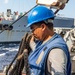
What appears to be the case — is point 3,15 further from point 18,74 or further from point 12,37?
point 18,74

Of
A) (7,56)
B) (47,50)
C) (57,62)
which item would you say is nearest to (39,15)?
(47,50)

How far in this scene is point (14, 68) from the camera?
8.78ft

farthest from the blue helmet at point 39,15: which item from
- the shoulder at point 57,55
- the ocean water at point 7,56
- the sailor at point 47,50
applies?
the ocean water at point 7,56

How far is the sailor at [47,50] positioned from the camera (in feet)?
7.19

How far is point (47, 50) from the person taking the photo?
2262 mm

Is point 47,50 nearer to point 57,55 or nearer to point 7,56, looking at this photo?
point 57,55

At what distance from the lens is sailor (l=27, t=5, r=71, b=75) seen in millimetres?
2191

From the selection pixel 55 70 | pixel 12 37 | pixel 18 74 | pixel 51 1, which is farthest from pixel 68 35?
pixel 12 37

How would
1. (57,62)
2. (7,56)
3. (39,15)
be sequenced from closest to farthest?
(57,62)
(39,15)
(7,56)

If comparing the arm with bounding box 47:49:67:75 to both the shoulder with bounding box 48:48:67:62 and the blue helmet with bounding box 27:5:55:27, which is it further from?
the blue helmet with bounding box 27:5:55:27

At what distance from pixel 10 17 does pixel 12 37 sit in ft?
10.6

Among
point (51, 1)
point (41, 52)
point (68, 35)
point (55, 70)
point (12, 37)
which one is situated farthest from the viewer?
point (12, 37)

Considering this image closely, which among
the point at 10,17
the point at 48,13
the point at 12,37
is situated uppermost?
the point at 48,13

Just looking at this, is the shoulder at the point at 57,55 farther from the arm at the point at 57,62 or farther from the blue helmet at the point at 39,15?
the blue helmet at the point at 39,15
